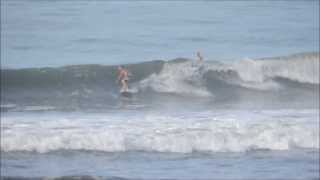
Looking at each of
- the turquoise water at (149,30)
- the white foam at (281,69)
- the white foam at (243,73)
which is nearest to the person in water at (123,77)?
the white foam at (243,73)

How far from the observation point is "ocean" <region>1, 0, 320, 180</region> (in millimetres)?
9141

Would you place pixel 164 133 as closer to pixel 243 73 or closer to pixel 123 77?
pixel 123 77

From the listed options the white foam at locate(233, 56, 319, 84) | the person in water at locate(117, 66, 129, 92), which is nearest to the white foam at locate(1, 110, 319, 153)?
the person in water at locate(117, 66, 129, 92)

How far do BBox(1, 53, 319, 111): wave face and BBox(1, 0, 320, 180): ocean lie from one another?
1.0 inches

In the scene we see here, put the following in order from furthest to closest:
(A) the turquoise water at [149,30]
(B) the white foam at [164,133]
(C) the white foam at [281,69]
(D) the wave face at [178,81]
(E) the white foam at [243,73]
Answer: (A) the turquoise water at [149,30] → (C) the white foam at [281,69] → (E) the white foam at [243,73] → (D) the wave face at [178,81] → (B) the white foam at [164,133]

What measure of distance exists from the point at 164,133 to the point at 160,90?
3761 mm

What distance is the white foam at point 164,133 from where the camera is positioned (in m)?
9.62

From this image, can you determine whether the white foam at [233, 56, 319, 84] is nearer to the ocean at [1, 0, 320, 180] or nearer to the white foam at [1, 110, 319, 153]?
the ocean at [1, 0, 320, 180]

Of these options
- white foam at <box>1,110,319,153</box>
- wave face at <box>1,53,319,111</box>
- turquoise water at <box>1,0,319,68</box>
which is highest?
turquoise water at <box>1,0,319,68</box>

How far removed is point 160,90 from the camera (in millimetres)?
13781

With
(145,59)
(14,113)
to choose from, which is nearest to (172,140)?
(14,113)

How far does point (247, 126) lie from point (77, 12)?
28.1 ft

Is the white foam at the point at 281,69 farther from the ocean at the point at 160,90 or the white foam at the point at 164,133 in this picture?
the white foam at the point at 164,133

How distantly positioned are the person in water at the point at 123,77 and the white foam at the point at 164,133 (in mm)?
2832
